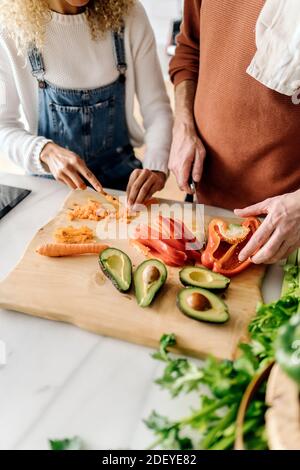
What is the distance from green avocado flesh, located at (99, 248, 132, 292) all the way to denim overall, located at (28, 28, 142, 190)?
26.0 inches

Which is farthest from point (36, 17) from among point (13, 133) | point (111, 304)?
point (111, 304)

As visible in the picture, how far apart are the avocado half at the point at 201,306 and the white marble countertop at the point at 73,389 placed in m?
0.13

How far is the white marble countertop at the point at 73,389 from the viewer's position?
2.87ft

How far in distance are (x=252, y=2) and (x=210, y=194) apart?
610 millimetres

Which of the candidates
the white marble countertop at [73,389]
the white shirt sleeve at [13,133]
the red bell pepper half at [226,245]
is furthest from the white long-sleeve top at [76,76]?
the white marble countertop at [73,389]

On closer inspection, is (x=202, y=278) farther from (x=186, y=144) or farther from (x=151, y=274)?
(x=186, y=144)

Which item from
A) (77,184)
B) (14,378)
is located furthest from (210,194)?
(14,378)

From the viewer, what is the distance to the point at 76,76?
64.1 inches

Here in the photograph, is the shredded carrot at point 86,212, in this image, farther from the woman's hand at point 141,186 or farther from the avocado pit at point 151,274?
the avocado pit at point 151,274

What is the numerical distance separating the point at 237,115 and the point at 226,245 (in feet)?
1.30

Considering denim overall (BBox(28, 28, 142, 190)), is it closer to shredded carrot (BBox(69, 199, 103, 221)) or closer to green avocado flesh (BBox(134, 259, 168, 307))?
shredded carrot (BBox(69, 199, 103, 221))

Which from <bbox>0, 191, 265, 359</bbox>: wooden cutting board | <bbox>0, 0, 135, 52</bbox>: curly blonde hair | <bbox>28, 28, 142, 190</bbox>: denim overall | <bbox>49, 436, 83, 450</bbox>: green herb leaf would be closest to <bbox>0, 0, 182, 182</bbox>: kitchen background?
<bbox>28, 28, 142, 190</bbox>: denim overall
